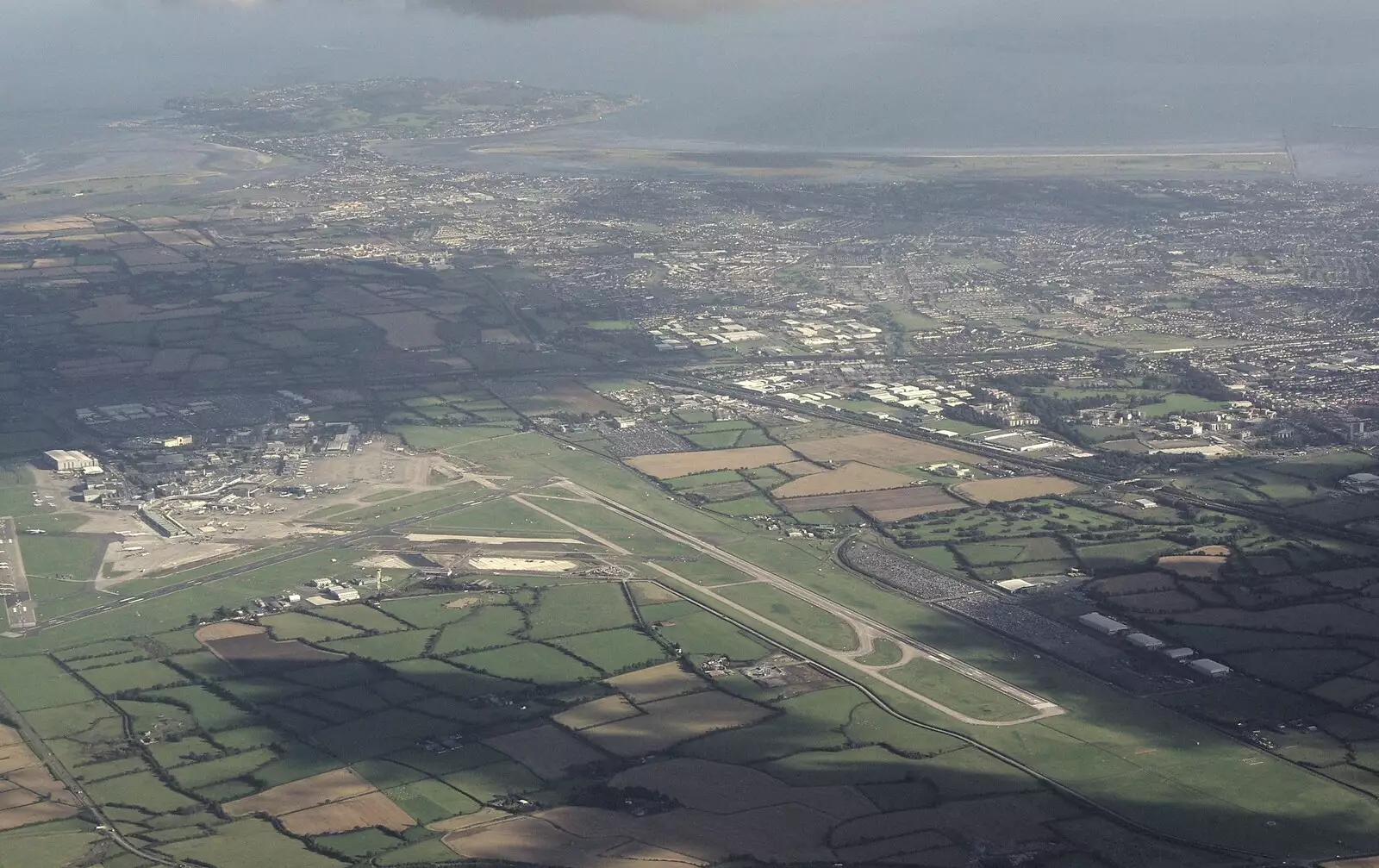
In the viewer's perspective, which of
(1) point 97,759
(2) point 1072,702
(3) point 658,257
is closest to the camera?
(1) point 97,759

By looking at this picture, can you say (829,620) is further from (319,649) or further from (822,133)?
(822,133)

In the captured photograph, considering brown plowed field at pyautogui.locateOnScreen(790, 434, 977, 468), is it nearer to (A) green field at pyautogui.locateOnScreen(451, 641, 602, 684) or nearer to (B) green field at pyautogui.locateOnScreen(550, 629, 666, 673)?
(B) green field at pyautogui.locateOnScreen(550, 629, 666, 673)

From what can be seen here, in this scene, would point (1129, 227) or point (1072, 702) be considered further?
point (1129, 227)

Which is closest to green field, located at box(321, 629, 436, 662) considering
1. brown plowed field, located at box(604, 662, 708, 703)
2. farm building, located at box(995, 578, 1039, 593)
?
brown plowed field, located at box(604, 662, 708, 703)

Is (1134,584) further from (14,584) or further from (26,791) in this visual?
(14,584)

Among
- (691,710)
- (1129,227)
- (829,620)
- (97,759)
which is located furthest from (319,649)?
(1129,227)
